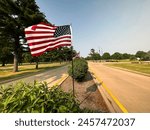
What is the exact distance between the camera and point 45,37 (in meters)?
5.04

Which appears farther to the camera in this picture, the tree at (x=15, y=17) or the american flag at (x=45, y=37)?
the tree at (x=15, y=17)

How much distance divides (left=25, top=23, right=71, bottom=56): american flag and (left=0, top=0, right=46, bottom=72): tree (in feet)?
61.7

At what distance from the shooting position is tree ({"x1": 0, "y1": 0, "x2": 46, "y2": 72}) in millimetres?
21916

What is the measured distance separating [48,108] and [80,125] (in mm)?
624

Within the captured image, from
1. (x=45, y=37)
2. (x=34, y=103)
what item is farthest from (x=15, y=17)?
(x=34, y=103)

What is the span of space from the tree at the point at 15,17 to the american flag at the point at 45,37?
18804 millimetres

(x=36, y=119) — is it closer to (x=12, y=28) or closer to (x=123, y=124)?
(x=123, y=124)

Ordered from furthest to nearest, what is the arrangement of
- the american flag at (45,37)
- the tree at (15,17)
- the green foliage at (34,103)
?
the tree at (15,17) < the american flag at (45,37) < the green foliage at (34,103)

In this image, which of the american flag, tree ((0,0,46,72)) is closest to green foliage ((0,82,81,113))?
the american flag

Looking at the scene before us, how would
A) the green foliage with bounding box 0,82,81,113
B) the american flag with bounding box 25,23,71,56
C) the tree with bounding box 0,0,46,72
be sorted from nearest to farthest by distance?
the green foliage with bounding box 0,82,81,113, the american flag with bounding box 25,23,71,56, the tree with bounding box 0,0,46,72

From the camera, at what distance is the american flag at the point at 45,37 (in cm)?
472

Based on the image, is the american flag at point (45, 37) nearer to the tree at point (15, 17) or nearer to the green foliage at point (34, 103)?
the green foliage at point (34, 103)

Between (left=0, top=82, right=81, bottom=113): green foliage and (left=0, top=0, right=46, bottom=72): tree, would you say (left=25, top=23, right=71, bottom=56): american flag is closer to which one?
(left=0, top=82, right=81, bottom=113): green foliage

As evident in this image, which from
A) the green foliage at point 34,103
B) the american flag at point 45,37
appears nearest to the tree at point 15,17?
the american flag at point 45,37
